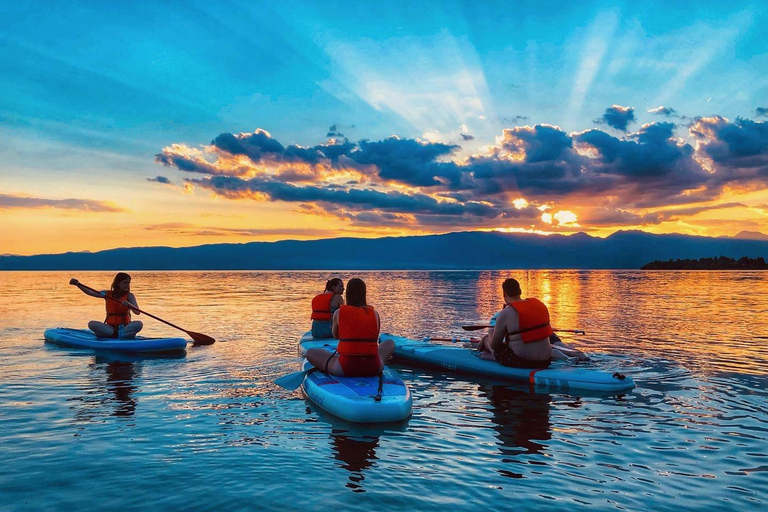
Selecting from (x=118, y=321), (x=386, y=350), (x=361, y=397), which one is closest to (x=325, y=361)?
(x=386, y=350)

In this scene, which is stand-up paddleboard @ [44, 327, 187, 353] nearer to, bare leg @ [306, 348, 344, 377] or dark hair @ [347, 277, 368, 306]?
bare leg @ [306, 348, 344, 377]

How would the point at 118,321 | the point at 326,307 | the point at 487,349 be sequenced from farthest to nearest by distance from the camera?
the point at 118,321, the point at 326,307, the point at 487,349

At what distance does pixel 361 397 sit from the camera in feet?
29.9

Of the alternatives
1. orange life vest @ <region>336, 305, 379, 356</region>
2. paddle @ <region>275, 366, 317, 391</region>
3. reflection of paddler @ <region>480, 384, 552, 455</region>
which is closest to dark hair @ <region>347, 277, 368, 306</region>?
orange life vest @ <region>336, 305, 379, 356</region>

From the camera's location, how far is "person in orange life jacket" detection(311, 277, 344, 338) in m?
15.1

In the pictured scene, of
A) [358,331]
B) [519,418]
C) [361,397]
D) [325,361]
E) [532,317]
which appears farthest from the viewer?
[532,317]

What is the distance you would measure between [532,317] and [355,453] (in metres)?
5.60

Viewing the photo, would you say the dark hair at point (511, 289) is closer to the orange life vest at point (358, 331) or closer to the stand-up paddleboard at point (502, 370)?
the stand-up paddleboard at point (502, 370)

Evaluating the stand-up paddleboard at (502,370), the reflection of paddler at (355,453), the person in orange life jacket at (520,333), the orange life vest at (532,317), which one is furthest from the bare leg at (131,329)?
the orange life vest at (532,317)

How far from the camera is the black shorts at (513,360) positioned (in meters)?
12.2

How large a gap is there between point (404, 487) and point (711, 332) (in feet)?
62.0

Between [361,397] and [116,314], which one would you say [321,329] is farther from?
[361,397]

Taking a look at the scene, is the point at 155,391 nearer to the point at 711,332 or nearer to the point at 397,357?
the point at 397,357

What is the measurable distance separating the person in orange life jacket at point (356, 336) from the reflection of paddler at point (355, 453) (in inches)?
74.1
